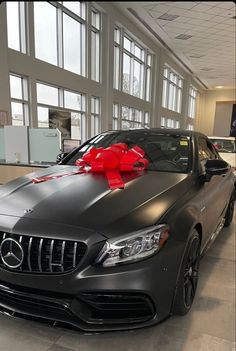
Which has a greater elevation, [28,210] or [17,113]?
[17,113]

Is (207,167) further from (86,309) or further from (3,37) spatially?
(3,37)

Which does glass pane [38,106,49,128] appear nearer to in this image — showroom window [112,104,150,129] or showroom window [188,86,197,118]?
showroom window [112,104,150,129]

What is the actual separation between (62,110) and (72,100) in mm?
735

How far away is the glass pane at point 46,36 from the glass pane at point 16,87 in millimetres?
958

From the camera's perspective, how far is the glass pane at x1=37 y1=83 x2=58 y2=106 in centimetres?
863

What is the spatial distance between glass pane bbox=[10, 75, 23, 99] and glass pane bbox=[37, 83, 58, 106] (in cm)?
64

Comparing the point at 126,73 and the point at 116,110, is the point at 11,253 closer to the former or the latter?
the point at 116,110

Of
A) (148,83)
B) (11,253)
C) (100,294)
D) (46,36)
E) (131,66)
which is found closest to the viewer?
(100,294)

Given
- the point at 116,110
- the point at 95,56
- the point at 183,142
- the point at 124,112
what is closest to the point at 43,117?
the point at 95,56

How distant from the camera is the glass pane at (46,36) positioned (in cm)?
812

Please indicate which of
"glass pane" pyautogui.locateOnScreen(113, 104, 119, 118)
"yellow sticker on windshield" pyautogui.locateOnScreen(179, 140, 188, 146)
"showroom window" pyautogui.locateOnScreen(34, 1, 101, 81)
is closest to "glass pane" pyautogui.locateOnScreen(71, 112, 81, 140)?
"showroom window" pyautogui.locateOnScreen(34, 1, 101, 81)

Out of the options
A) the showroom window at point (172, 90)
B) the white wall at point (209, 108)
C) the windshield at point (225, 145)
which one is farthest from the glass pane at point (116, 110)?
the white wall at point (209, 108)

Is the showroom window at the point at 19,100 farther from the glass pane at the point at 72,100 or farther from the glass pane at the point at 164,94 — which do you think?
the glass pane at the point at 164,94

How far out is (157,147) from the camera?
8.63 feet
